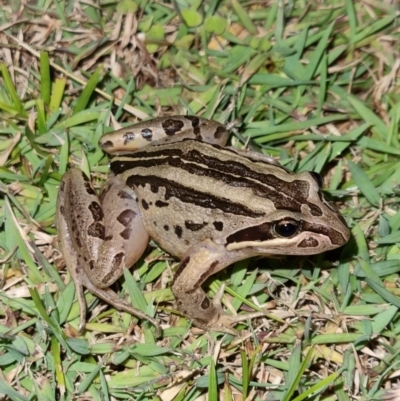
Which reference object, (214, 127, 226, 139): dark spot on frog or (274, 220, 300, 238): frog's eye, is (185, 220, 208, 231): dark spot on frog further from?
(214, 127, 226, 139): dark spot on frog

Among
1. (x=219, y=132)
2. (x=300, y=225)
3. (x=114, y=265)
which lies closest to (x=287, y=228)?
(x=300, y=225)

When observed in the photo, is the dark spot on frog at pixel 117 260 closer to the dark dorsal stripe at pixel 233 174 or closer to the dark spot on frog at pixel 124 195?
the dark spot on frog at pixel 124 195

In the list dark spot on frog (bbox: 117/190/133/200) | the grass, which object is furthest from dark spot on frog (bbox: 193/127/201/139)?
dark spot on frog (bbox: 117/190/133/200)


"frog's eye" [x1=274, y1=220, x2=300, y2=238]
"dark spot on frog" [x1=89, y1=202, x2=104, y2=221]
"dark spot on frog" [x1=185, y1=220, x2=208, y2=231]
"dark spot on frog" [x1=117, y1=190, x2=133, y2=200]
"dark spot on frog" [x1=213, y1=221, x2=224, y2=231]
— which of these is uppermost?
"frog's eye" [x1=274, y1=220, x2=300, y2=238]

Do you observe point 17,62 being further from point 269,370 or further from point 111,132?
point 269,370

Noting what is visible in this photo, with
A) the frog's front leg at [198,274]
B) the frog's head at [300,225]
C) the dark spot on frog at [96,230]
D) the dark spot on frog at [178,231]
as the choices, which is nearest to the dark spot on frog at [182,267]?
the frog's front leg at [198,274]

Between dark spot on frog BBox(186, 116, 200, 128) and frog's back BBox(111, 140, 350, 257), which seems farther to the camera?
dark spot on frog BBox(186, 116, 200, 128)
